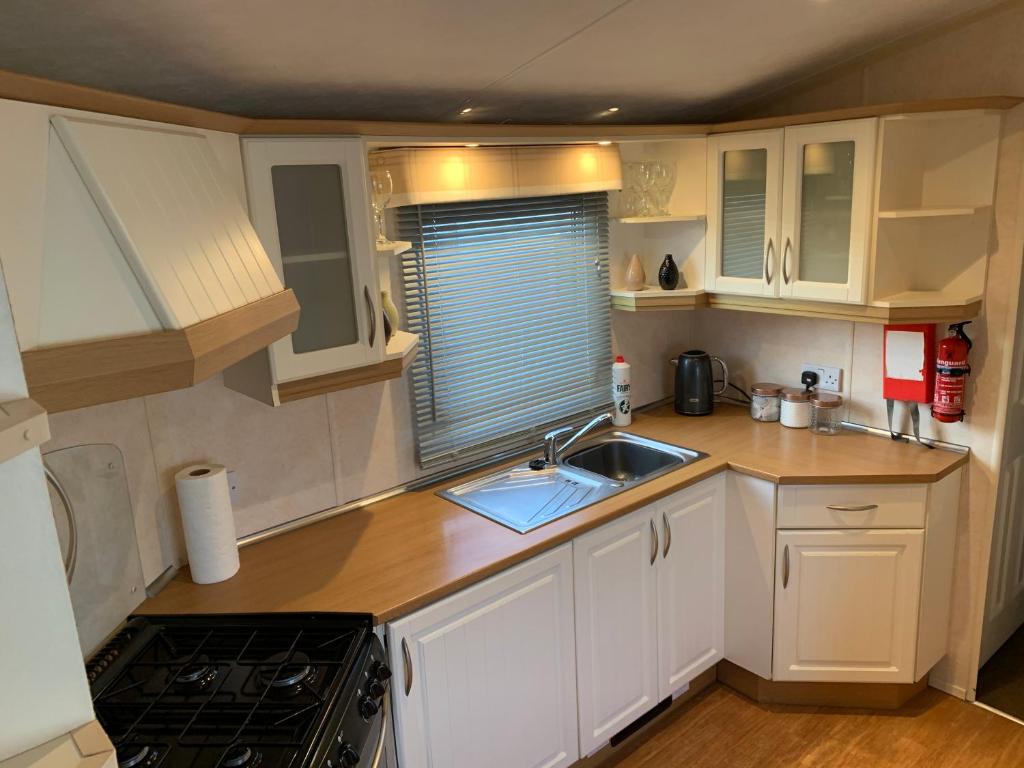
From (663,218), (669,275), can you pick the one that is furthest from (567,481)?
(663,218)

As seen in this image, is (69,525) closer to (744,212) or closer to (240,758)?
(240,758)

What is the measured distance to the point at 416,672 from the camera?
6.40 feet

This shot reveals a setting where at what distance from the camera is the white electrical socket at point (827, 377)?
2996 millimetres

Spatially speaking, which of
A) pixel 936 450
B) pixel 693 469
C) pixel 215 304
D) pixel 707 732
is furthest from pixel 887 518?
pixel 215 304

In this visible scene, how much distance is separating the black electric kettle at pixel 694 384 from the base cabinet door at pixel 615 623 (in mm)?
855

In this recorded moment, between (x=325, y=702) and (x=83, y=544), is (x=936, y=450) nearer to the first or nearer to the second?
(x=325, y=702)

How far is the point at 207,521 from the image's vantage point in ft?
6.63

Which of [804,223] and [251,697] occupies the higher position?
[804,223]

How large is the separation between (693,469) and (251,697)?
158 centimetres

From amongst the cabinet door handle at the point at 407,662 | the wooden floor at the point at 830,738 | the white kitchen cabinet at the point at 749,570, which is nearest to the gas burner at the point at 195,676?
the cabinet door handle at the point at 407,662

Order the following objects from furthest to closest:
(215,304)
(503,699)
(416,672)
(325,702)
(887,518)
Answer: (887,518) < (503,699) < (416,672) < (325,702) < (215,304)

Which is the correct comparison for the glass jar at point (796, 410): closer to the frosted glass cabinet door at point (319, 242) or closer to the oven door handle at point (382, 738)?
the frosted glass cabinet door at point (319, 242)

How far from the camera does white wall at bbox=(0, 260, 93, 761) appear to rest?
0.80 meters

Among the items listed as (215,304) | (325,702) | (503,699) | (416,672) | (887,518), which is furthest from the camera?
(887,518)
